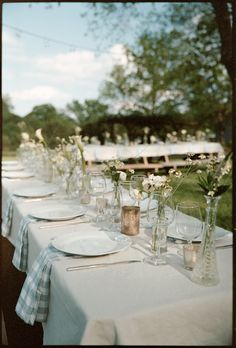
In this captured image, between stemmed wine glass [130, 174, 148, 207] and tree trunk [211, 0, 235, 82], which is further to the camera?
tree trunk [211, 0, 235, 82]

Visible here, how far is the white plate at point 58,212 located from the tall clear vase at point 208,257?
81cm

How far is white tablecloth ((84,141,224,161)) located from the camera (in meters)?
7.64

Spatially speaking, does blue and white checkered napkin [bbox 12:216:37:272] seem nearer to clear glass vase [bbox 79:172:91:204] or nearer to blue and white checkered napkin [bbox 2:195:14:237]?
clear glass vase [bbox 79:172:91:204]

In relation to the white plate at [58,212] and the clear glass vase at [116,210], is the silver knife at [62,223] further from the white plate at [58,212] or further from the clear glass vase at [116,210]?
the clear glass vase at [116,210]

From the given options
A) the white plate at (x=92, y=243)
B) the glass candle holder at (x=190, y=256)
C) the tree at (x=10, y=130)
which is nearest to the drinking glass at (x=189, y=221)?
the glass candle holder at (x=190, y=256)

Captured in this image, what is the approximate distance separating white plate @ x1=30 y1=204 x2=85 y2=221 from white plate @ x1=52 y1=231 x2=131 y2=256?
32cm

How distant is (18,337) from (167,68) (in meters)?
14.1

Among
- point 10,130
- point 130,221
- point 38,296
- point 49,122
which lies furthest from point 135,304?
point 49,122

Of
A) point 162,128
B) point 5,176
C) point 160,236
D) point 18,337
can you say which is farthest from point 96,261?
point 162,128

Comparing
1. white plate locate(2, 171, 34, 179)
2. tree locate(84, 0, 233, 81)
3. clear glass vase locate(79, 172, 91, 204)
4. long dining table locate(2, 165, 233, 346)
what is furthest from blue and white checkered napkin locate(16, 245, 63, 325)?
tree locate(84, 0, 233, 81)

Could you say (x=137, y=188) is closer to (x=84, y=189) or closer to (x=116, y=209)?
(x=116, y=209)

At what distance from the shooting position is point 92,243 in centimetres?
142

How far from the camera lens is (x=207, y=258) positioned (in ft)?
3.71

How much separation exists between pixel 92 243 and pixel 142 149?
21.9ft
